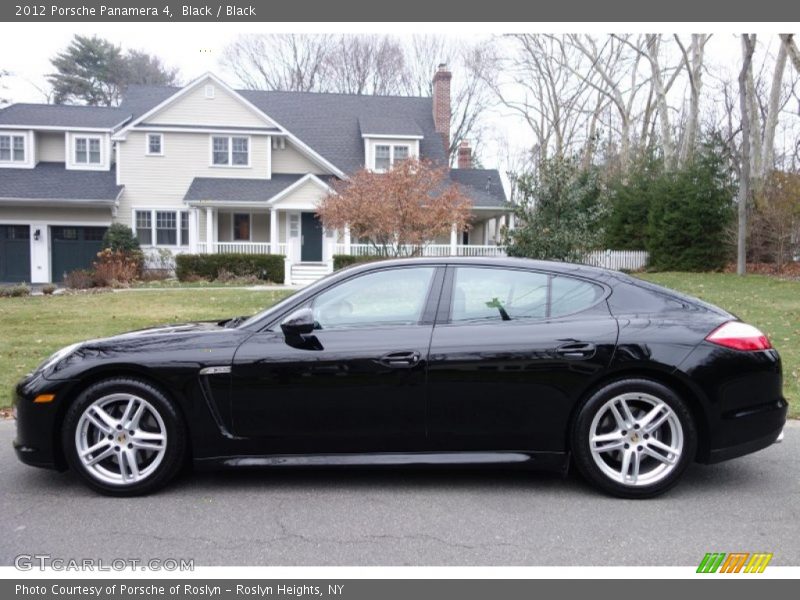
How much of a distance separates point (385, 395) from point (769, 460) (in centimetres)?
303

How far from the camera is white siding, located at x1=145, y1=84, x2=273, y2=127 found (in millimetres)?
27000

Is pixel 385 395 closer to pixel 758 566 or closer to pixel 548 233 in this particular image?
pixel 758 566

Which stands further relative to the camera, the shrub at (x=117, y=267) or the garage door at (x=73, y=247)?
the garage door at (x=73, y=247)

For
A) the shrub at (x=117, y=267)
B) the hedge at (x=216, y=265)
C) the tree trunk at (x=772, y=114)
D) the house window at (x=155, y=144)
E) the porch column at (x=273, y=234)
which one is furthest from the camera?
the tree trunk at (x=772, y=114)

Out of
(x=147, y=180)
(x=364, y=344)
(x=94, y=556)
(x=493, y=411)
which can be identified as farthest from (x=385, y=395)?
(x=147, y=180)

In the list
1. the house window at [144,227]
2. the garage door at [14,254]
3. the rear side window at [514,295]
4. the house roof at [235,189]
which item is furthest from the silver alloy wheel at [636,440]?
the garage door at [14,254]

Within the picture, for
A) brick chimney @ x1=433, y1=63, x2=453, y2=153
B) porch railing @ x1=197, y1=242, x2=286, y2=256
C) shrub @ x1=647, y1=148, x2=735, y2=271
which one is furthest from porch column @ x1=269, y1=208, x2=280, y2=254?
shrub @ x1=647, y1=148, x2=735, y2=271

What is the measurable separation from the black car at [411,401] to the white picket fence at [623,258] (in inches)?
895

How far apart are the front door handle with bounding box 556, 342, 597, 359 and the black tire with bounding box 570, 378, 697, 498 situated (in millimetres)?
247

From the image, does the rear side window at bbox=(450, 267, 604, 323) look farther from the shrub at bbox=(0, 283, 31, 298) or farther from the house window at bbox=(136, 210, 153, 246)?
the house window at bbox=(136, 210, 153, 246)

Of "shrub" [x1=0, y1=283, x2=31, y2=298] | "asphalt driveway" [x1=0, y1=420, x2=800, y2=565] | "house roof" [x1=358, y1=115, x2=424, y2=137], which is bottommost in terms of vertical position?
"asphalt driveway" [x1=0, y1=420, x2=800, y2=565]

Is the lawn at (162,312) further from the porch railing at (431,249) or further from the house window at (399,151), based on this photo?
the house window at (399,151)

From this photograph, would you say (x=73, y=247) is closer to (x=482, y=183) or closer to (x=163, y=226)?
(x=163, y=226)

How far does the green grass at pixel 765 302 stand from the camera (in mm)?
8211
